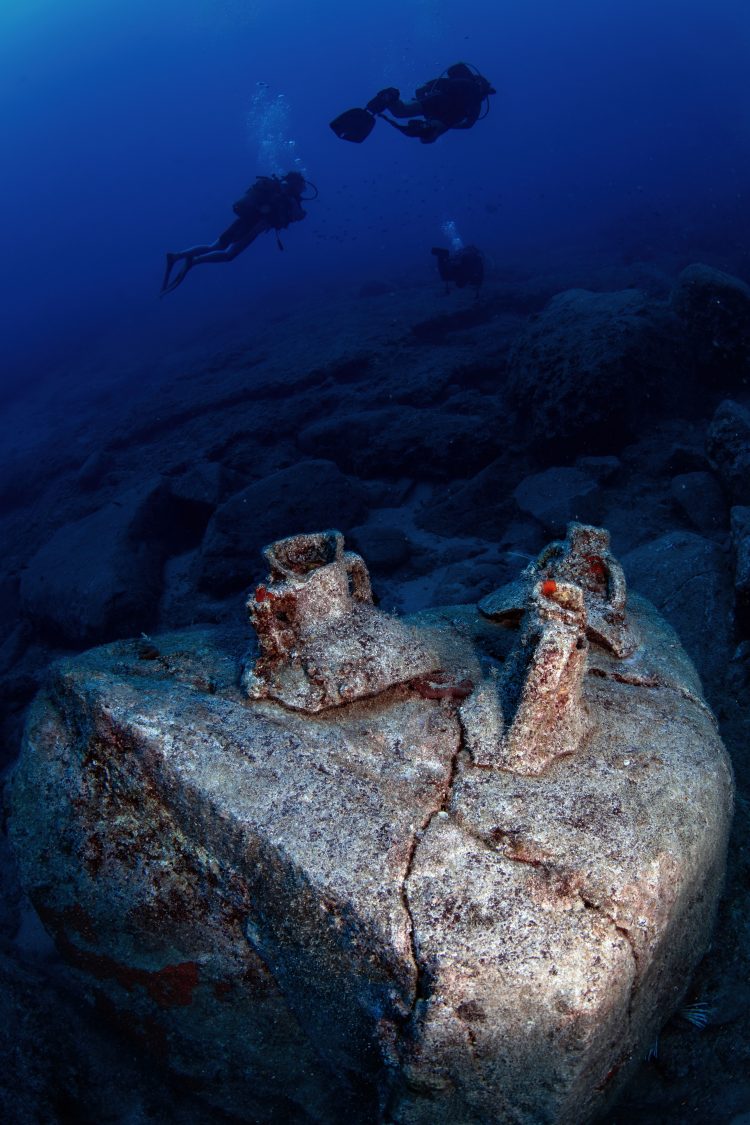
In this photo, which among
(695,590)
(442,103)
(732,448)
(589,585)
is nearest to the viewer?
(589,585)

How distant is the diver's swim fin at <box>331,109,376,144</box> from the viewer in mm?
14625

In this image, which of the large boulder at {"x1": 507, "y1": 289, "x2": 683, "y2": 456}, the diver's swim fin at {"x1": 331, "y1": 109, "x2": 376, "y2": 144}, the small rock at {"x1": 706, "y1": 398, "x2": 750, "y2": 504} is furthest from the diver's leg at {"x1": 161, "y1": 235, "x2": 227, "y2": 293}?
the small rock at {"x1": 706, "y1": 398, "x2": 750, "y2": 504}

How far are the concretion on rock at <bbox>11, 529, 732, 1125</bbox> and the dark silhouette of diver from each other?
52.8 feet

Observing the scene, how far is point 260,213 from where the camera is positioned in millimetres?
16391

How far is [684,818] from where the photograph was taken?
1975 mm

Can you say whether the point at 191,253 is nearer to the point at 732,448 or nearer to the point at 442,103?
the point at 442,103

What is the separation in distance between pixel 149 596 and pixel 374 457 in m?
3.27

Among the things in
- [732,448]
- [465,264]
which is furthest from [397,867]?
[465,264]

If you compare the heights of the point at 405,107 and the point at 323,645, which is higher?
the point at 405,107

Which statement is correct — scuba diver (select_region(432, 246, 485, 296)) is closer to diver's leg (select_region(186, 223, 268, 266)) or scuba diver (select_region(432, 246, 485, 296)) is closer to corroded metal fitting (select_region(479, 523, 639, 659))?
diver's leg (select_region(186, 223, 268, 266))

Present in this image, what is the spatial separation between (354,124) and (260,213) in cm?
326

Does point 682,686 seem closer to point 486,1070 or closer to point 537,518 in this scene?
point 486,1070

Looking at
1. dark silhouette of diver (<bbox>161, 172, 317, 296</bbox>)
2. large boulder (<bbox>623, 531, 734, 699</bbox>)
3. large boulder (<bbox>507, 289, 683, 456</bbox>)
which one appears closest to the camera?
large boulder (<bbox>623, 531, 734, 699</bbox>)

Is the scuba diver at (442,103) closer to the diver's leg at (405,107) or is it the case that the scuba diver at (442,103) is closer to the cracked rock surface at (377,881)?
the diver's leg at (405,107)
